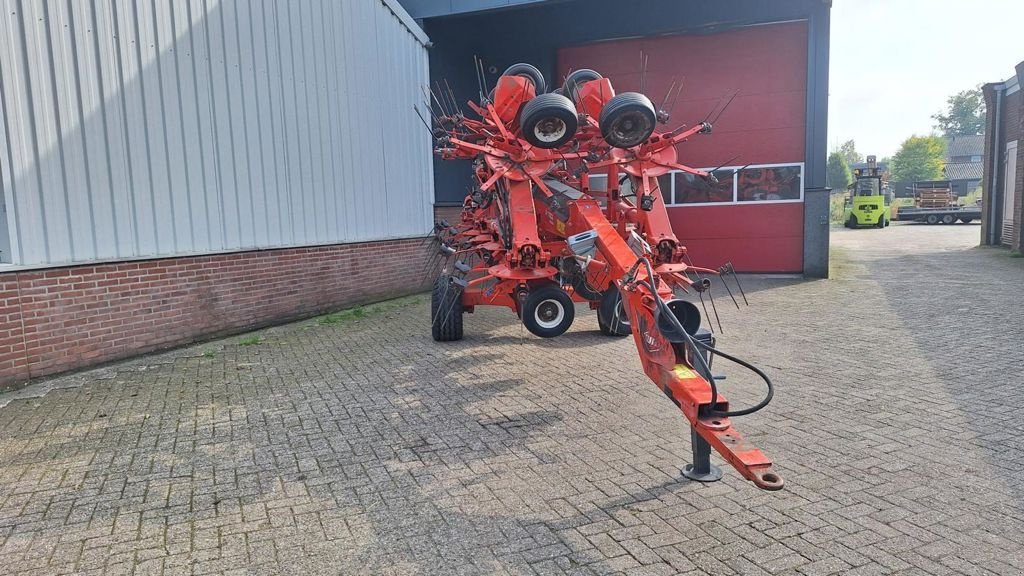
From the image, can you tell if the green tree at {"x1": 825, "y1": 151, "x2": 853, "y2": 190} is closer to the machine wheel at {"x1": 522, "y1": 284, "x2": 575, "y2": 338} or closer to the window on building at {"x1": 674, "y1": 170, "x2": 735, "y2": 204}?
the window on building at {"x1": 674, "y1": 170, "x2": 735, "y2": 204}

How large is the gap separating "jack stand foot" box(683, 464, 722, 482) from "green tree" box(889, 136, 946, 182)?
84199mm

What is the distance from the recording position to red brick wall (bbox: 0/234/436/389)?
6.70 metres

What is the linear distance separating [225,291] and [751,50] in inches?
455

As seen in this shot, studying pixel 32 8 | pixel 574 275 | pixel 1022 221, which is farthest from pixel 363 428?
pixel 1022 221

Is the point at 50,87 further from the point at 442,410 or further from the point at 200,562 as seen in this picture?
the point at 200,562

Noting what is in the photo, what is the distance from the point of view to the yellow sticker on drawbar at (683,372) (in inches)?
151

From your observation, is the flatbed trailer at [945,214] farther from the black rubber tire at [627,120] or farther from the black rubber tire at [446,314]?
the black rubber tire at [627,120]

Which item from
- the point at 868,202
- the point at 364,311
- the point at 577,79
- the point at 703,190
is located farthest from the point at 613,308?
the point at 868,202

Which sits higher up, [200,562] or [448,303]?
[448,303]

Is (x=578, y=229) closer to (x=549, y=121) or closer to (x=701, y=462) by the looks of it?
(x=549, y=121)

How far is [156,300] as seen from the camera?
316 inches

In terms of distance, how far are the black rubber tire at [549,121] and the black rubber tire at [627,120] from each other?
1.16ft

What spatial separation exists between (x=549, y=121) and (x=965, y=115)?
390ft

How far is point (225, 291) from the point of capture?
9.00 metres
